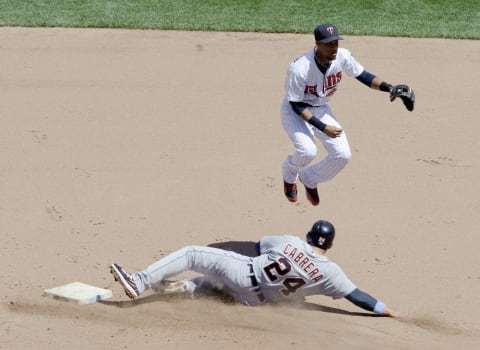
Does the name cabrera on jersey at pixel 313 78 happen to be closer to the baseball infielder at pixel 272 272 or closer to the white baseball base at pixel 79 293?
the baseball infielder at pixel 272 272

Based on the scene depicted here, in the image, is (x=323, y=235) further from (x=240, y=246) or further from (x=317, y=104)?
(x=317, y=104)

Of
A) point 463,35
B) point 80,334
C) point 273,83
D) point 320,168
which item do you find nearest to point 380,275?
point 320,168

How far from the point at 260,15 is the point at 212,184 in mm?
5845

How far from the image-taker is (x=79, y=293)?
26.8ft

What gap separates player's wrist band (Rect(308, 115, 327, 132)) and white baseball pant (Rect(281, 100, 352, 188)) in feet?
1.07

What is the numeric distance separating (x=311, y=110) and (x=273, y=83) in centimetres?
385

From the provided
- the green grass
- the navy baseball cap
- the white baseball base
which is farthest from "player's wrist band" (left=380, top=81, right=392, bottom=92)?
the green grass

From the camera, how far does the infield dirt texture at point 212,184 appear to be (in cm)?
799

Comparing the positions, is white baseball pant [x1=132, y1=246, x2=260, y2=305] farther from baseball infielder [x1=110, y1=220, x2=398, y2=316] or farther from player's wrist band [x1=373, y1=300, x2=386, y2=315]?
player's wrist band [x1=373, y1=300, x2=386, y2=315]

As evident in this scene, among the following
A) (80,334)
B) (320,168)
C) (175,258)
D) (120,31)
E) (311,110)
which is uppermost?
(120,31)

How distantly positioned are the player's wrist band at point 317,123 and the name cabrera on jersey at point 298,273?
1.33 metres

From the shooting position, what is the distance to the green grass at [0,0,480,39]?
15.1 m

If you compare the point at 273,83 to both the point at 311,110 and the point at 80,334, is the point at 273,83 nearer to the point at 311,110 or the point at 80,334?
the point at 311,110

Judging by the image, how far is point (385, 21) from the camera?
617 inches
